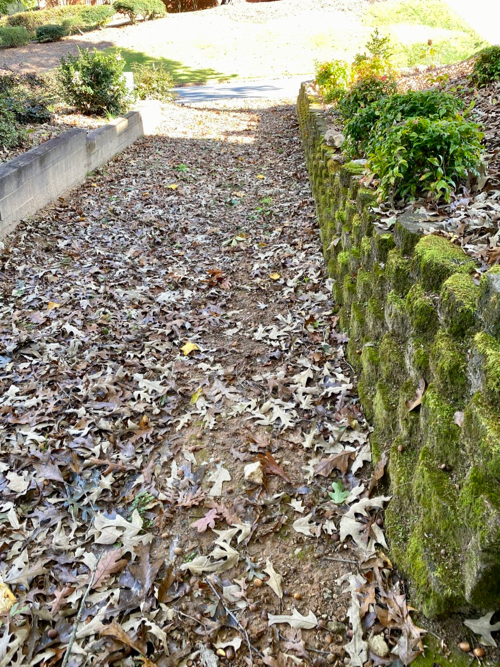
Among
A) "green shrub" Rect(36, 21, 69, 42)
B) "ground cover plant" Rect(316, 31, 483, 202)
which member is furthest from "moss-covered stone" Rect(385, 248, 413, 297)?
"green shrub" Rect(36, 21, 69, 42)

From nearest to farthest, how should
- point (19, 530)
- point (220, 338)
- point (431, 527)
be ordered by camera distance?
point (431, 527), point (19, 530), point (220, 338)

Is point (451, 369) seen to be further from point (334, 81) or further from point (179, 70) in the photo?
point (179, 70)

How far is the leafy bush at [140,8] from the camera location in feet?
97.1

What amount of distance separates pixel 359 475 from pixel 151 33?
102 ft

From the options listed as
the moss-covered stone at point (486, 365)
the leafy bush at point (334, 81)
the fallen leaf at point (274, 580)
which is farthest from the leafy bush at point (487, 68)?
the fallen leaf at point (274, 580)

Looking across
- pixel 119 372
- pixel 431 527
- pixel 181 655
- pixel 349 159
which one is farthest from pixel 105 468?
pixel 349 159

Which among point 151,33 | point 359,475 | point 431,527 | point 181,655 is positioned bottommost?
point 181,655

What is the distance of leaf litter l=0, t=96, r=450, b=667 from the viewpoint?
220 centimetres

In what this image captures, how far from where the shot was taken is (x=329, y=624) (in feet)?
7.06

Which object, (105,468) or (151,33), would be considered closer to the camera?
(105,468)

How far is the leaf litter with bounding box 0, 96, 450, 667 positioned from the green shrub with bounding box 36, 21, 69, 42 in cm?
2664

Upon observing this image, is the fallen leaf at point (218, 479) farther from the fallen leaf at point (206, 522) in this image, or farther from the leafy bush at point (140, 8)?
the leafy bush at point (140, 8)

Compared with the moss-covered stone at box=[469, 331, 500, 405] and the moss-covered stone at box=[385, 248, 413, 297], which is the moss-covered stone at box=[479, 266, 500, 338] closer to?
the moss-covered stone at box=[469, 331, 500, 405]

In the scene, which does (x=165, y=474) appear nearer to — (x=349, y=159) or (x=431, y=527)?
(x=431, y=527)
